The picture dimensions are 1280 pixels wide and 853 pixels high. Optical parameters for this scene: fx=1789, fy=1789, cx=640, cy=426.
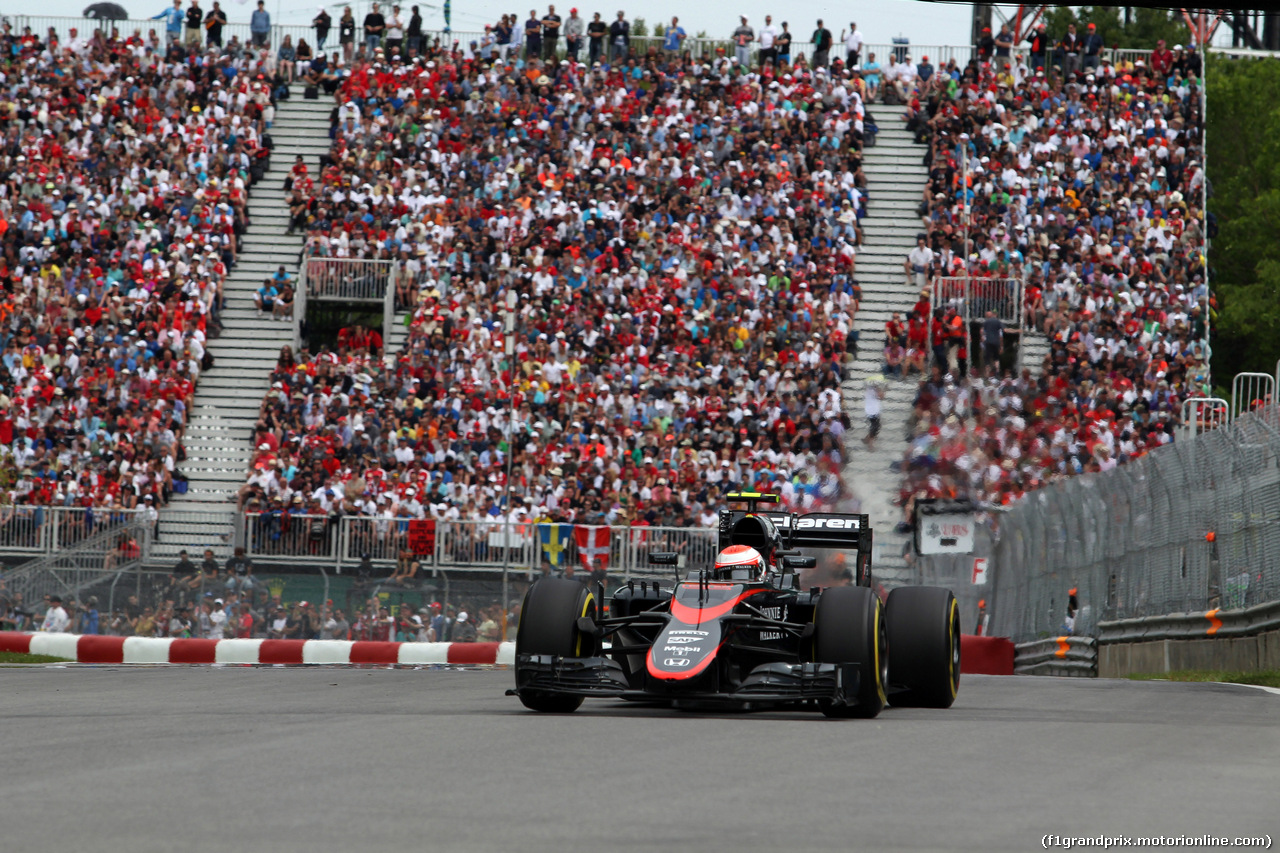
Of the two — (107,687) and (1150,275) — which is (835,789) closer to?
(107,687)

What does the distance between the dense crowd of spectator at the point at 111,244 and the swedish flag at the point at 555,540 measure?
8238 millimetres

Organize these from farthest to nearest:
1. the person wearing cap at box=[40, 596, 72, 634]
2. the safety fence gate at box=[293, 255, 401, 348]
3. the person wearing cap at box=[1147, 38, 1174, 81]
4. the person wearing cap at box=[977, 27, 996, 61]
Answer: the person wearing cap at box=[977, 27, 996, 61] → the person wearing cap at box=[1147, 38, 1174, 81] → the safety fence gate at box=[293, 255, 401, 348] → the person wearing cap at box=[40, 596, 72, 634]

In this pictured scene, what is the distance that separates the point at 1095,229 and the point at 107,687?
2348 cm

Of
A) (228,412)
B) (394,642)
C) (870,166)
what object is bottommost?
(394,642)

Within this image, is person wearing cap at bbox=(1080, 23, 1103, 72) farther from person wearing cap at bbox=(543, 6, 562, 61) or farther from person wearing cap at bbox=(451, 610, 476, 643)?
person wearing cap at bbox=(451, 610, 476, 643)

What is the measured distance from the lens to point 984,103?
36.5 m

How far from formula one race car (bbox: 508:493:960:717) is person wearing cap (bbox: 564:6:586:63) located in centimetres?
2792

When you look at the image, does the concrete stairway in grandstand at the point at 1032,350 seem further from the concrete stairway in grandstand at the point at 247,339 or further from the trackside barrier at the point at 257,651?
the concrete stairway in grandstand at the point at 247,339

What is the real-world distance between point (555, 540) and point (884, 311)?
11.3m

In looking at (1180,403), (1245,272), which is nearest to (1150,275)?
(1180,403)

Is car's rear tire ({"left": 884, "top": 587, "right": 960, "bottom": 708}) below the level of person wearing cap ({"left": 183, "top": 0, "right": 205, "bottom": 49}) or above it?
below

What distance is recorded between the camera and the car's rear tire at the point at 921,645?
12.1 meters

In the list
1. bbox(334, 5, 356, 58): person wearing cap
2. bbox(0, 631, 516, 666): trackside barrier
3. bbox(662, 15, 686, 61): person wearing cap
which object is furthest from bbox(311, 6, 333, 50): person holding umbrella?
bbox(0, 631, 516, 666): trackside barrier

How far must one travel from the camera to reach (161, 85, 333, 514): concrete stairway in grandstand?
3030 centimetres
